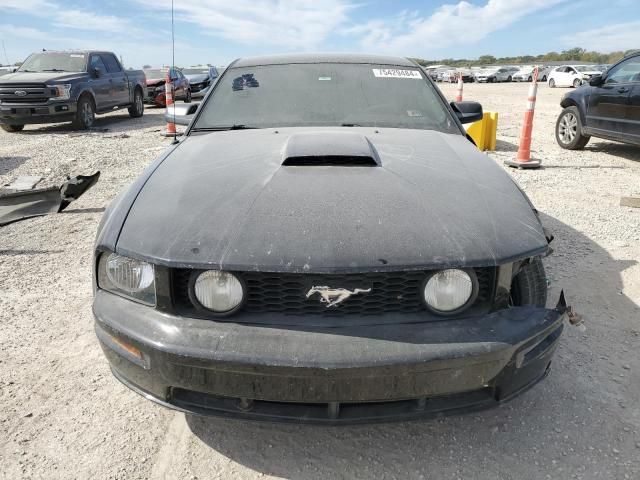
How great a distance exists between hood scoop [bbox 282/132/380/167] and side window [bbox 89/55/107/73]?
11350 millimetres

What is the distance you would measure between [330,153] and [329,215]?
524mm

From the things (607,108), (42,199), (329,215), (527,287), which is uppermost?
(607,108)

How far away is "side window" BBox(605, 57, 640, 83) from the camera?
7025 mm

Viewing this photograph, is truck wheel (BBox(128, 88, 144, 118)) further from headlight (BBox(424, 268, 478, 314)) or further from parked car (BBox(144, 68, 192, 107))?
headlight (BBox(424, 268, 478, 314))

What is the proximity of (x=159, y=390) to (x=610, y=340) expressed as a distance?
2.34 m

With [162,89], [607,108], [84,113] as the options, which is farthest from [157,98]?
[607,108]

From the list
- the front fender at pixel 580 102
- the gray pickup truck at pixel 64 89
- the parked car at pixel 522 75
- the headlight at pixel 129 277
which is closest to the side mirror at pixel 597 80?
the front fender at pixel 580 102

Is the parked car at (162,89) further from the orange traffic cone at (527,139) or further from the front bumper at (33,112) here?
the orange traffic cone at (527,139)

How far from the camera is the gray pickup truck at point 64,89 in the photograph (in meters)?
10.2

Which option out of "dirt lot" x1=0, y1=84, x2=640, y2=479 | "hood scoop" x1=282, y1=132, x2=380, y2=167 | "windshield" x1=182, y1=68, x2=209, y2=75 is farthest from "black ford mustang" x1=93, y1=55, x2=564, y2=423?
"windshield" x1=182, y1=68, x2=209, y2=75

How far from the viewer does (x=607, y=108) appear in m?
7.33

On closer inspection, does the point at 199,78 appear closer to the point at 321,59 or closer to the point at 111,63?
the point at 111,63

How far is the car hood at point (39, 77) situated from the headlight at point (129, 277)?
10.4 metres

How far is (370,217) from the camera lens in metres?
1.72
